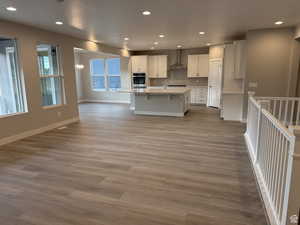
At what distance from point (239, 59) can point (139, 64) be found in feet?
16.4

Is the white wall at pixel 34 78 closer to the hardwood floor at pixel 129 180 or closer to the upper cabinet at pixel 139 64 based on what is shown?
the hardwood floor at pixel 129 180

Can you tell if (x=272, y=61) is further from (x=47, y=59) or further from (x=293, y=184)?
(x=47, y=59)

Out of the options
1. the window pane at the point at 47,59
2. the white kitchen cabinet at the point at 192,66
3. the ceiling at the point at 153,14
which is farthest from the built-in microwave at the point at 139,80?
the window pane at the point at 47,59

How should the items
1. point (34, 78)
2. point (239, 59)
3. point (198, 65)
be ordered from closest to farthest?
1. point (34, 78)
2. point (239, 59)
3. point (198, 65)

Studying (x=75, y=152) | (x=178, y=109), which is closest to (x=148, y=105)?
(x=178, y=109)

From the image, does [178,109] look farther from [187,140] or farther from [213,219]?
[213,219]

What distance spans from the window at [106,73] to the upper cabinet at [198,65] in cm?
363

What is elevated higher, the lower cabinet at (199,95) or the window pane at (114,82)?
the window pane at (114,82)

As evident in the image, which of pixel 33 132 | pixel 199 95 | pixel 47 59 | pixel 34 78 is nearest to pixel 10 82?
pixel 34 78

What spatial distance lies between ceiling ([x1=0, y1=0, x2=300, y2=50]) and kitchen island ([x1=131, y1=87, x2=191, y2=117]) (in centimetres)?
209

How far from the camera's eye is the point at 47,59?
544 cm

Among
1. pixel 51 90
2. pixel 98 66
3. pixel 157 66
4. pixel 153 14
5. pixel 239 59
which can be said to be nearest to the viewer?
pixel 153 14

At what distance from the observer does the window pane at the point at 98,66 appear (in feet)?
34.4

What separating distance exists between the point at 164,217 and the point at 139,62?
8592mm
